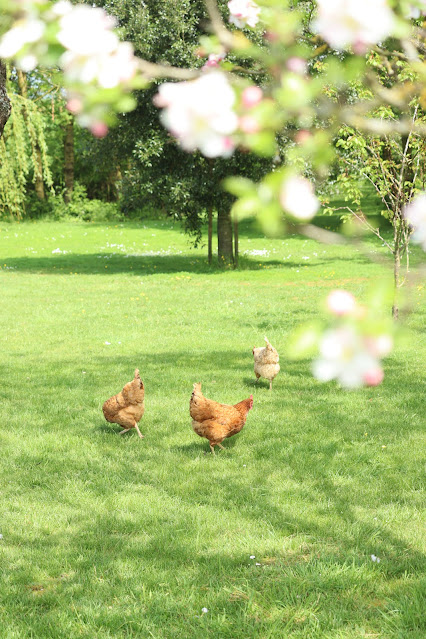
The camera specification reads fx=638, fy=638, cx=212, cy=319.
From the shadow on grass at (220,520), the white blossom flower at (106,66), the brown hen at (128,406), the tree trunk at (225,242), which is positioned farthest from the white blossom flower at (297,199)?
the tree trunk at (225,242)

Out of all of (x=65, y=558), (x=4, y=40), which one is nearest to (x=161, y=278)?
(x=65, y=558)

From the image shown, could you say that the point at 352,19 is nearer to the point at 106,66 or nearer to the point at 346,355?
the point at 106,66

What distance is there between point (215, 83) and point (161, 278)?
63.1 ft

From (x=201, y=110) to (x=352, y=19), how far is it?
0.39 meters

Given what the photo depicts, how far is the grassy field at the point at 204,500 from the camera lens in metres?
3.71

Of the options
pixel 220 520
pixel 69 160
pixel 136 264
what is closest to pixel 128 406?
pixel 220 520

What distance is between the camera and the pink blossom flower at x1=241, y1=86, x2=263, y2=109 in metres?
1.50

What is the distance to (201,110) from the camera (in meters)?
1.41

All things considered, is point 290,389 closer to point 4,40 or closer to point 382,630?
point 382,630

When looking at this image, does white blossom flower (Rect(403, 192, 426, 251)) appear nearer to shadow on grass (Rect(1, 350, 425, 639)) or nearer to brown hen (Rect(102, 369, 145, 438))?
shadow on grass (Rect(1, 350, 425, 639))

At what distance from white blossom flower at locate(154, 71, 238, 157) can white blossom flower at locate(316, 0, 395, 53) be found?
26 centimetres

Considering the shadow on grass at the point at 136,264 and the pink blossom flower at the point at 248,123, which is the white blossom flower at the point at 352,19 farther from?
the shadow on grass at the point at 136,264

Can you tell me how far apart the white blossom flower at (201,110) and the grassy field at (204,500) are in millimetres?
743

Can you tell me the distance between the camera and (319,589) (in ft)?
12.7
